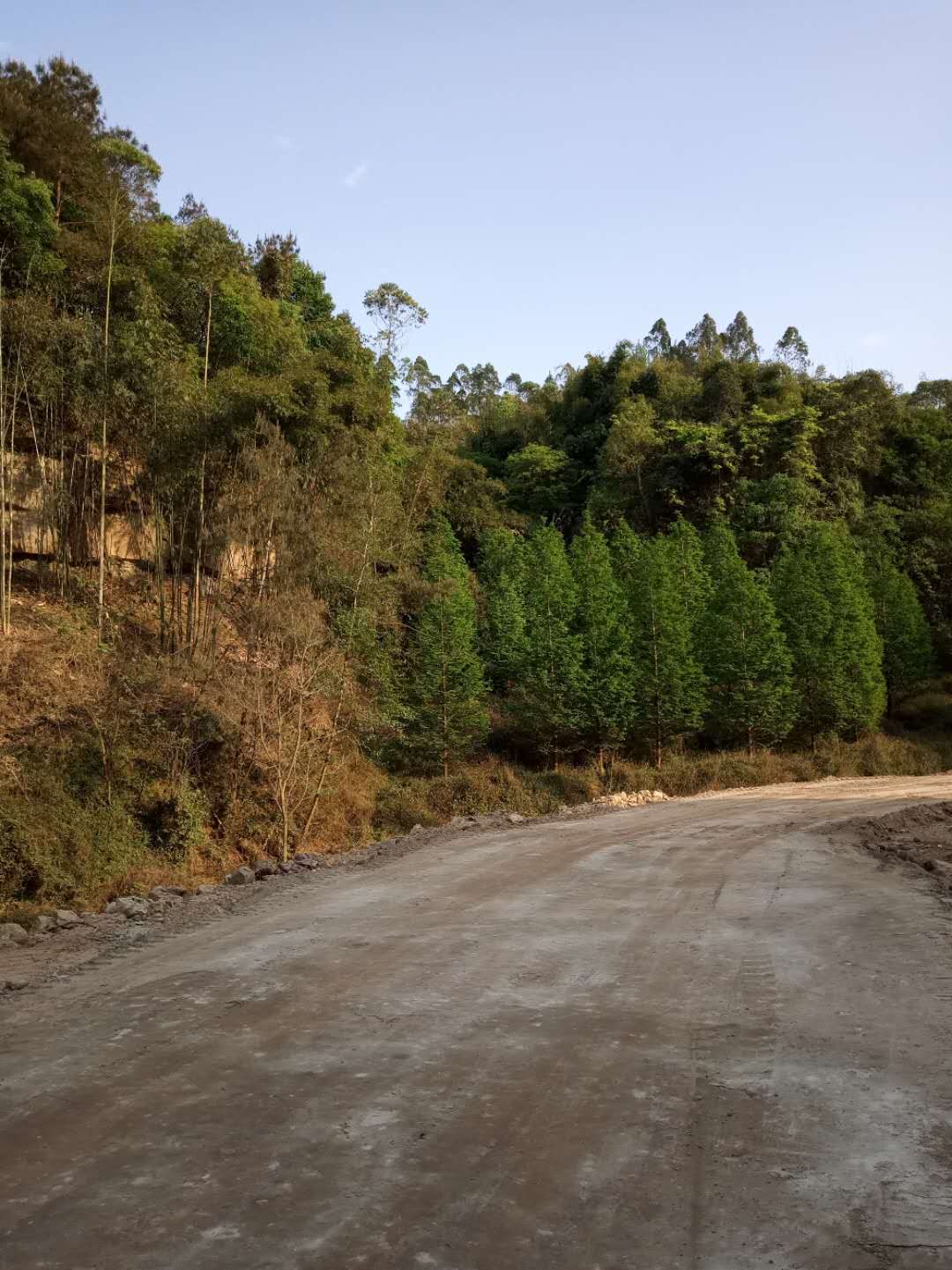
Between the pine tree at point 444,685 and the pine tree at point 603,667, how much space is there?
330 cm

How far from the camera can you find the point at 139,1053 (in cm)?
440

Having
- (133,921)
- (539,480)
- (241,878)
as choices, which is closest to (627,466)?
(539,480)

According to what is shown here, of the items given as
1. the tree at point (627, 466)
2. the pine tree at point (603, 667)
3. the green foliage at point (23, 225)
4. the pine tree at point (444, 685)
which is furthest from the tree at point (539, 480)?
the green foliage at point (23, 225)

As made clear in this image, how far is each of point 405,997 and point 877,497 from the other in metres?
46.3

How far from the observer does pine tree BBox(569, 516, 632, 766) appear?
87.2 feet

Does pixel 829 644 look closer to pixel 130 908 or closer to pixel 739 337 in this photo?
pixel 130 908

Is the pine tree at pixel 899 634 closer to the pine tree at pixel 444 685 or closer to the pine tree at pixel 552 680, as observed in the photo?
the pine tree at pixel 552 680

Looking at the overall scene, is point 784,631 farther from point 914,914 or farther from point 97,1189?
point 97,1189

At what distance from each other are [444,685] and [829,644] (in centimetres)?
1391

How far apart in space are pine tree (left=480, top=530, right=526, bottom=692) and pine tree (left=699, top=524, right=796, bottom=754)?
6351mm

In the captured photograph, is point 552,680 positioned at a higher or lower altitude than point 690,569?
lower

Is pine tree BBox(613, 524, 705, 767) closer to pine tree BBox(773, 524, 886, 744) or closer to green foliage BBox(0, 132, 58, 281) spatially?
pine tree BBox(773, 524, 886, 744)

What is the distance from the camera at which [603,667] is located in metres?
27.1

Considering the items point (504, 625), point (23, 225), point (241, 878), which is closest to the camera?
point (241, 878)
